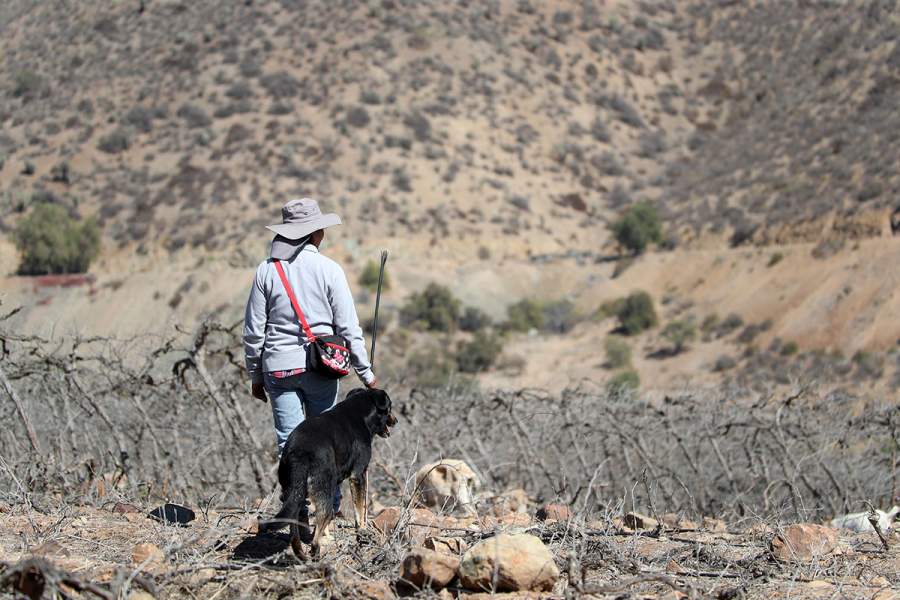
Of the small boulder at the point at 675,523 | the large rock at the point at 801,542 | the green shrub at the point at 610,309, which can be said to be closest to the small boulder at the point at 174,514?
the small boulder at the point at 675,523

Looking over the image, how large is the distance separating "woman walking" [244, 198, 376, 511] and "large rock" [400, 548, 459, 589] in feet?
3.45

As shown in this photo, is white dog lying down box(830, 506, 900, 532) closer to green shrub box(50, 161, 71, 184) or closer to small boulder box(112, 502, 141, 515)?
small boulder box(112, 502, 141, 515)

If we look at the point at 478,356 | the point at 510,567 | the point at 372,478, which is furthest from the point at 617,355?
the point at 510,567

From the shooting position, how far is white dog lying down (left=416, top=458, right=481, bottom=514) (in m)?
7.02

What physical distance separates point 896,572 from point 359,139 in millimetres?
38015

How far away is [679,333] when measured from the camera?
30109 mm

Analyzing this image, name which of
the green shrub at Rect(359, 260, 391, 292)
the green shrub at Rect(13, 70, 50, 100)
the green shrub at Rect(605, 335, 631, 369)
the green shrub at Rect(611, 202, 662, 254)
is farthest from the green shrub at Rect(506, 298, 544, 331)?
the green shrub at Rect(13, 70, 50, 100)

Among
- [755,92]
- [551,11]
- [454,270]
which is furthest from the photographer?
A: [551,11]

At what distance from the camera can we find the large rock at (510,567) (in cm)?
409

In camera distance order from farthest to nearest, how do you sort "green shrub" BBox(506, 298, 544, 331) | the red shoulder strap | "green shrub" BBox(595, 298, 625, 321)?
"green shrub" BBox(506, 298, 544, 331)
"green shrub" BBox(595, 298, 625, 321)
the red shoulder strap

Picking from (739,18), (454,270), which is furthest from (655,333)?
(739,18)

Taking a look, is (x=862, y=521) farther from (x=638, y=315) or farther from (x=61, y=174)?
(x=61, y=174)

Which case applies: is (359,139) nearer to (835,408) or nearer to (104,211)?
(104,211)

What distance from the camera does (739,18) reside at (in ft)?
179
